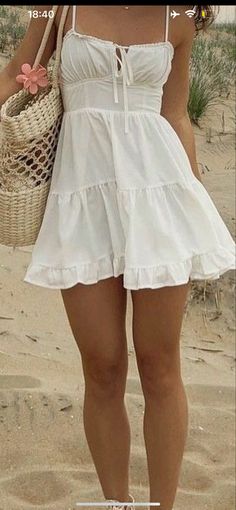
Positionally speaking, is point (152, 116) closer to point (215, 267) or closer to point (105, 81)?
point (105, 81)

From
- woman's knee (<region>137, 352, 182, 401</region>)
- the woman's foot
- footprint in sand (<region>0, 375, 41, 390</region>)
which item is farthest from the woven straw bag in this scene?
footprint in sand (<region>0, 375, 41, 390</region>)

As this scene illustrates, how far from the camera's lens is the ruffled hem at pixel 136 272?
6.77ft

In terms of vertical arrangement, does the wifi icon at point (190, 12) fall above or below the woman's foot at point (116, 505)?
above

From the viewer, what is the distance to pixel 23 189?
222cm

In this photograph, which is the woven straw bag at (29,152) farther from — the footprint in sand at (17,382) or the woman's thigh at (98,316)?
the footprint in sand at (17,382)

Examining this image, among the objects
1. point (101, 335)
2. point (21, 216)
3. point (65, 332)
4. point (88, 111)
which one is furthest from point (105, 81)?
point (65, 332)

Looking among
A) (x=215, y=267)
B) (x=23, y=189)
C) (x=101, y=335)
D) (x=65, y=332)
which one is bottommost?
(x=65, y=332)

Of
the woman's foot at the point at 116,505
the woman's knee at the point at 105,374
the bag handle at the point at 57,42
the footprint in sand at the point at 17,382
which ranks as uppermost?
the bag handle at the point at 57,42

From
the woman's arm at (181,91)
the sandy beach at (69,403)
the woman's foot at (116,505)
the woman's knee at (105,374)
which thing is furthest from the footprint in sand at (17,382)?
the woman's arm at (181,91)

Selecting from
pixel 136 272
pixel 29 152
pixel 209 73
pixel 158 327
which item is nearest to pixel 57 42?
pixel 29 152

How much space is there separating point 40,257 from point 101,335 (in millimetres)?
261

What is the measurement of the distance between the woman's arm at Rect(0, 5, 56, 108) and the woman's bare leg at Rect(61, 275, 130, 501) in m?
0.56

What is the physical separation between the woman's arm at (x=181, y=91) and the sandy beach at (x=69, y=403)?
1.43 m

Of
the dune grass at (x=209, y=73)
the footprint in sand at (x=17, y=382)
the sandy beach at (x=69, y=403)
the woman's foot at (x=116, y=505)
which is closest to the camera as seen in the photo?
the woman's foot at (x=116, y=505)
